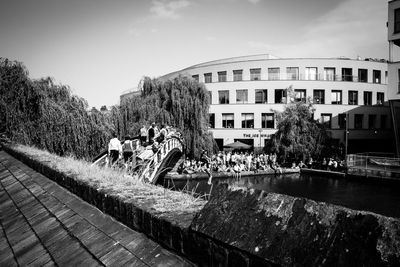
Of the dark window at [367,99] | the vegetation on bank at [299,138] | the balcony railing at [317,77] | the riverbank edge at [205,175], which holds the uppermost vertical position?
the balcony railing at [317,77]

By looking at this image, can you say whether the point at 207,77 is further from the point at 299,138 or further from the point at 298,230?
the point at 298,230

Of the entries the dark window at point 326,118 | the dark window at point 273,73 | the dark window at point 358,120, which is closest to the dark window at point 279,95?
the dark window at point 273,73

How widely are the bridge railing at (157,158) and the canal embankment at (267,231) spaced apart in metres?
7.63

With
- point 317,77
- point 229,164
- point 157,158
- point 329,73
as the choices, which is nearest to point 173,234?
point 157,158

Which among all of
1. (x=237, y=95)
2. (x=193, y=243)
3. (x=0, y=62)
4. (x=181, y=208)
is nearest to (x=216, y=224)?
(x=193, y=243)

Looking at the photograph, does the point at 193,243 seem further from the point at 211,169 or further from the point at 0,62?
the point at 211,169

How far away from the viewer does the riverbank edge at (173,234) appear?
1732 millimetres

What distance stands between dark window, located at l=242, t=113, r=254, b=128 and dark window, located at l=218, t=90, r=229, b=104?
3.60m

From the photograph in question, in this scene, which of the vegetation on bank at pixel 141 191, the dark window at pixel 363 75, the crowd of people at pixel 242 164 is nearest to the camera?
the vegetation on bank at pixel 141 191

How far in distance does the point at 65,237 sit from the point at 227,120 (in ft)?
141

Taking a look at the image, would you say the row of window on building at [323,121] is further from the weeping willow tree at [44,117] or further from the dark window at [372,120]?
the weeping willow tree at [44,117]

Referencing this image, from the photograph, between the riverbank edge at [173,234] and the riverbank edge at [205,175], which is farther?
the riverbank edge at [205,175]

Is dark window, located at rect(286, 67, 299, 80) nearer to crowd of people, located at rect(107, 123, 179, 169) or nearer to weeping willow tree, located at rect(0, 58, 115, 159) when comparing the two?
crowd of people, located at rect(107, 123, 179, 169)

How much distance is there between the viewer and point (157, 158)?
16.1 meters
